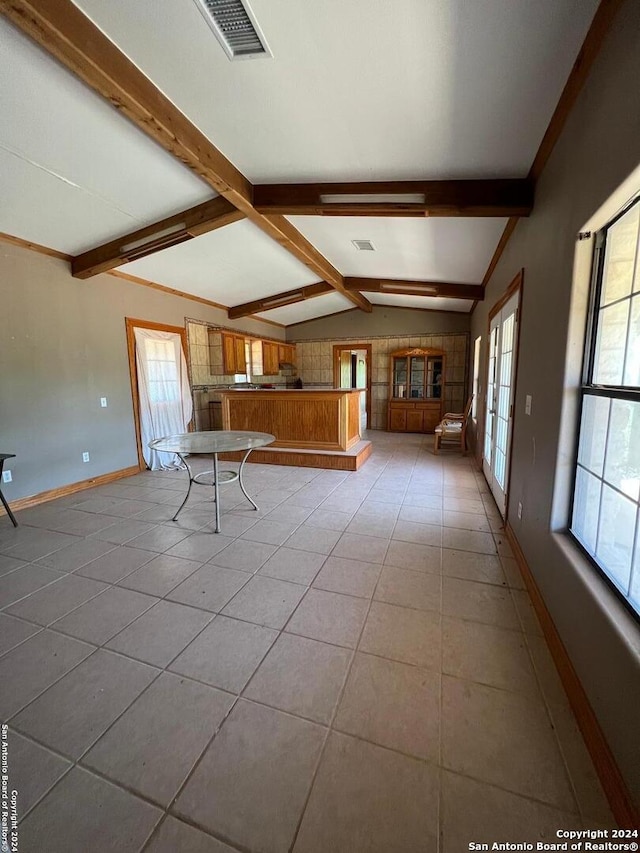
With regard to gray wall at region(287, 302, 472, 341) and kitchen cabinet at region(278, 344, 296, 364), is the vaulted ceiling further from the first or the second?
kitchen cabinet at region(278, 344, 296, 364)

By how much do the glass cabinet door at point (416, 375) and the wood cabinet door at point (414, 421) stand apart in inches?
14.2

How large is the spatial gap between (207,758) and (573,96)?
301cm

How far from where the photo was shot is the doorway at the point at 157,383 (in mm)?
4562

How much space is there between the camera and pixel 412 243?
3.82m

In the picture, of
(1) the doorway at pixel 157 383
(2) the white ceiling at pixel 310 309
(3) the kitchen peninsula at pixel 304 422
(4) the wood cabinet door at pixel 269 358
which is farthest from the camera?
(4) the wood cabinet door at pixel 269 358

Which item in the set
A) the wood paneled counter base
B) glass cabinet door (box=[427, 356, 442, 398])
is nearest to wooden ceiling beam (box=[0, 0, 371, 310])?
the wood paneled counter base

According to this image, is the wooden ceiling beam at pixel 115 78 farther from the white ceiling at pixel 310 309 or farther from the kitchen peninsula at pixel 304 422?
the white ceiling at pixel 310 309

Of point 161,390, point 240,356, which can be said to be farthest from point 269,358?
point 161,390

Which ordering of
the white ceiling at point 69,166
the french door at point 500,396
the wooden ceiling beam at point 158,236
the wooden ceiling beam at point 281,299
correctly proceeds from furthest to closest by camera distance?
the wooden ceiling beam at point 281,299
the wooden ceiling beam at point 158,236
the french door at point 500,396
the white ceiling at point 69,166

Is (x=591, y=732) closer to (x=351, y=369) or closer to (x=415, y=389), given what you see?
(x=415, y=389)

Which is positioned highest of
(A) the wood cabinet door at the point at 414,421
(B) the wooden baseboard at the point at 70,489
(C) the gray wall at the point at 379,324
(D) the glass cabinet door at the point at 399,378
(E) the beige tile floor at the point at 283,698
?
(C) the gray wall at the point at 379,324

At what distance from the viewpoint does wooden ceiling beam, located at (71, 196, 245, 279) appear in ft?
10.4

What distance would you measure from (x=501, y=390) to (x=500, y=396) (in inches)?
2.6

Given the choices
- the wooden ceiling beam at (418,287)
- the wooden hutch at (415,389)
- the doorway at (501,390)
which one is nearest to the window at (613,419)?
the doorway at (501,390)
